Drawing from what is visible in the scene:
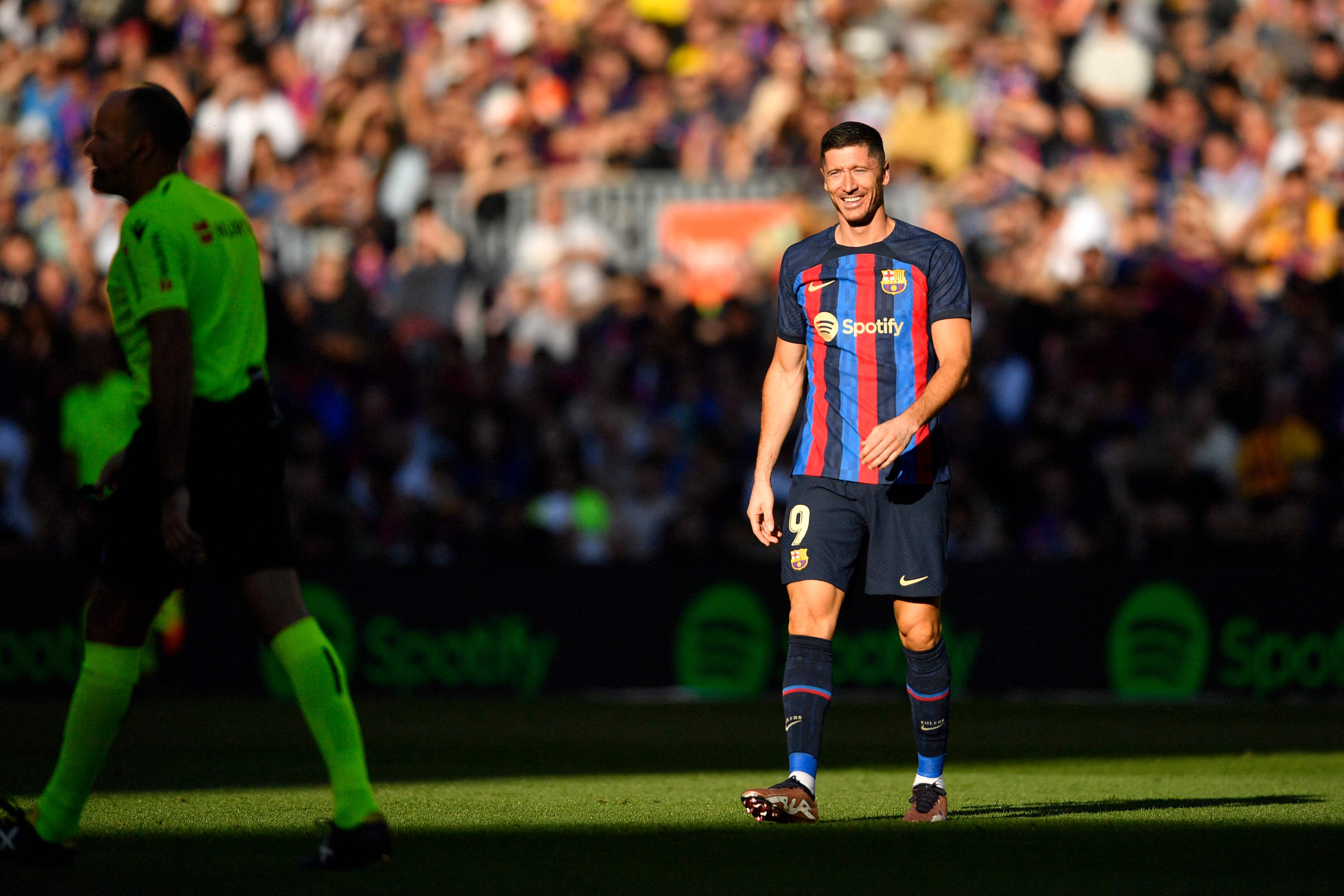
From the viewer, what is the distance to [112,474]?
5.56 metres

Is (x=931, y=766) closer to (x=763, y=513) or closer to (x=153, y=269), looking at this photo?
(x=763, y=513)

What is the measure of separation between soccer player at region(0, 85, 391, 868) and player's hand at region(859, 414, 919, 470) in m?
1.83

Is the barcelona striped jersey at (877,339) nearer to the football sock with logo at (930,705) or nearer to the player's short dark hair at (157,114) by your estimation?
the football sock with logo at (930,705)

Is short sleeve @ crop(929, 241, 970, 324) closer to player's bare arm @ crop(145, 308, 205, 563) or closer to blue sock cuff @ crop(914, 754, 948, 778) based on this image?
blue sock cuff @ crop(914, 754, 948, 778)

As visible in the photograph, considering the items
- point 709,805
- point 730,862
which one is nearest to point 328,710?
point 730,862

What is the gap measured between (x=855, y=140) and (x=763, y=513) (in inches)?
52.0

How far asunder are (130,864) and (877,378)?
294 cm

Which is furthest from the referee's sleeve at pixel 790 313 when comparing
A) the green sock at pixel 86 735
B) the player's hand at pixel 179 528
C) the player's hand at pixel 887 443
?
the green sock at pixel 86 735

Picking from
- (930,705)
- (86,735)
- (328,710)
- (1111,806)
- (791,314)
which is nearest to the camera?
(328,710)

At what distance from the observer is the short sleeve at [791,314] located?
6.91 metres

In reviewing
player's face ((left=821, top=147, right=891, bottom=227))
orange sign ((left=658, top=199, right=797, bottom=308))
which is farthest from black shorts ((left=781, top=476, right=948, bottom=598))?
orange sign ((left=658, top=199, right=797, bottom=308))

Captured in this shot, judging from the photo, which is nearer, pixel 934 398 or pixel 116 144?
pixel 116 144

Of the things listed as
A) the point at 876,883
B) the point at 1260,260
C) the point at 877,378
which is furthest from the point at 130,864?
the point at 1260,260

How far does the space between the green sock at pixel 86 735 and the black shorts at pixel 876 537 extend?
2298 mm
